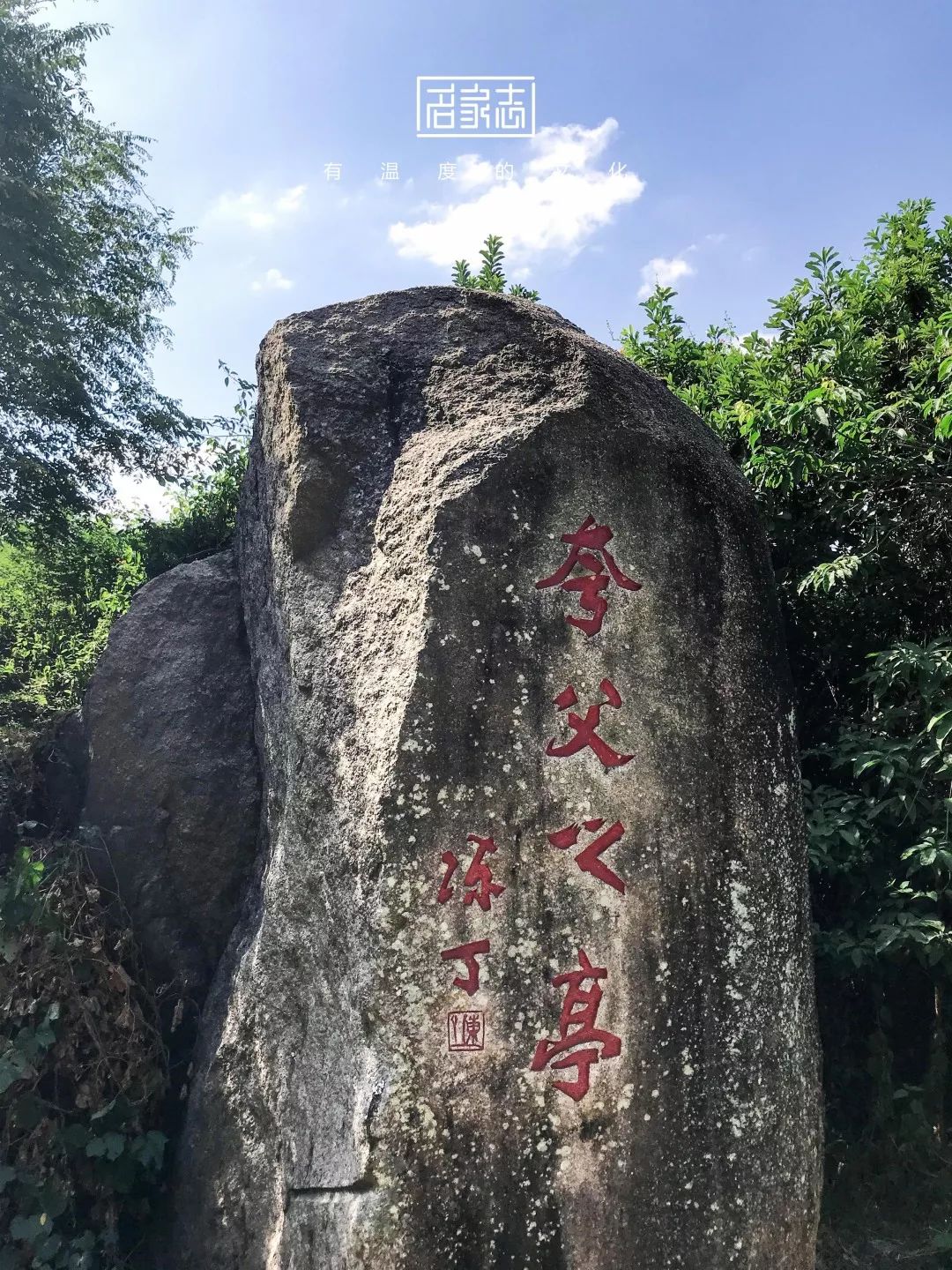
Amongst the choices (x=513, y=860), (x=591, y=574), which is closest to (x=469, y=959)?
(x=513, y=860)

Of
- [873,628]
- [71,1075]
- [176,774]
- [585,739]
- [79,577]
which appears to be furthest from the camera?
[79,577]

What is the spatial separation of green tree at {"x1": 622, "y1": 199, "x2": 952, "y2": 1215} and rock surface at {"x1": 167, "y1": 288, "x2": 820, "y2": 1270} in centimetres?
106

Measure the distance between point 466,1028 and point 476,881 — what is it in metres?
0.40

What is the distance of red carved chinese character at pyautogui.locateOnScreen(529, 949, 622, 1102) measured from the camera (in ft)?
8.95

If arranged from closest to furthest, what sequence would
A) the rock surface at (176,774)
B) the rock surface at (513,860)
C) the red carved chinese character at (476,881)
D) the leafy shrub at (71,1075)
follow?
the rock surface at (513,860), the red carved chinese character at (476,881), the leafy shrub at (71,1075), the rock surface at (176,774)

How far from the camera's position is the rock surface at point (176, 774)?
12.8ft

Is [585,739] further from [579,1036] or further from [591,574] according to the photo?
[579,1036]

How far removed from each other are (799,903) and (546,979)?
881 millimetres

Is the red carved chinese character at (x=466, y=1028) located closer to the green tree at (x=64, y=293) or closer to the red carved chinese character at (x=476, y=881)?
the red carved chinese character at (x=476, y=881)

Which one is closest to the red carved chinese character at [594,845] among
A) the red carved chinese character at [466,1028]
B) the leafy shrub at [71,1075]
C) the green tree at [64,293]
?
the red carved chinese character at [466,1028]

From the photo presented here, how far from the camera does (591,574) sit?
3.11 m

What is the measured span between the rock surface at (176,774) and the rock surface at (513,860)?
16.4 inches

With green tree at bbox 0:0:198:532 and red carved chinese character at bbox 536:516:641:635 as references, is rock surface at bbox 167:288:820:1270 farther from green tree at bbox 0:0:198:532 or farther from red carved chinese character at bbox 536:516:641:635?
green tree at bbox 0:0:198:532

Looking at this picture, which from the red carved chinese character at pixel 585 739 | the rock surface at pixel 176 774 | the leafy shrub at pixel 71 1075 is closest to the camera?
the red carved chinese character at pixel 585 739
